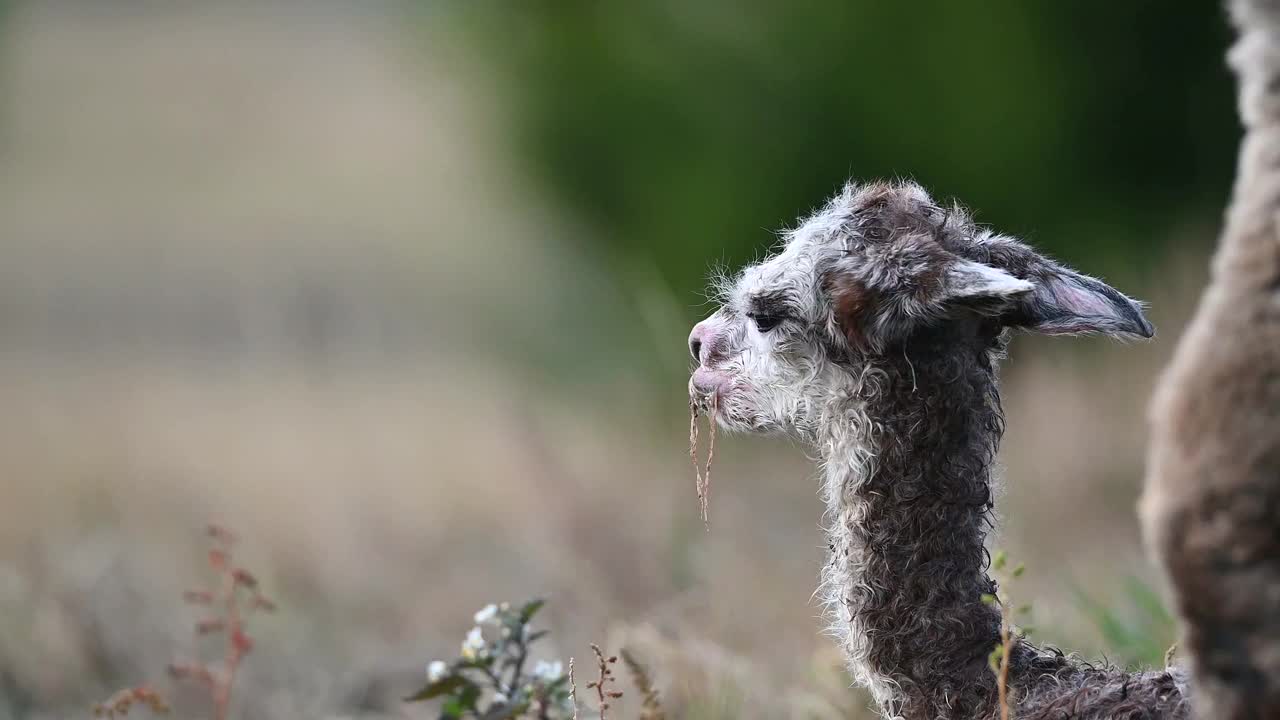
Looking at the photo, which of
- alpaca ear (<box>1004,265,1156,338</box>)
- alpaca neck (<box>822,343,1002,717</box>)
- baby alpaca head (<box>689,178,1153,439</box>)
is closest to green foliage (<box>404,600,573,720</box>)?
alpaca neck (<box>822,343,1002,717</box>)

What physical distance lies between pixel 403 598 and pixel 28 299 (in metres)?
15.1

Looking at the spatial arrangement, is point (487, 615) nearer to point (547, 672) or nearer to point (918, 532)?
point (547, 672)

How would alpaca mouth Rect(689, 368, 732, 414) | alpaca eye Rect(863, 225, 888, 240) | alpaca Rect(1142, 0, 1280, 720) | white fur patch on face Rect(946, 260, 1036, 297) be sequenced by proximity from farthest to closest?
1. alpaca mouth Rect(689, 368, 732, 414)
2. alpaca eye Rect(863, 225, 888, 240)
3. white fur patch on face Rect(946, 260, 1036, 297)
4. alpaca Rect(1142, 0, 1280, 720)

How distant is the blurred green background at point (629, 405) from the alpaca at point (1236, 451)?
191 centimetres

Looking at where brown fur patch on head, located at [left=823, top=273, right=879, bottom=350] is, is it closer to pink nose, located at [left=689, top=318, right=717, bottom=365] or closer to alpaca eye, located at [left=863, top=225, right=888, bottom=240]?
alpaca eye, located at [left=863, top=225, right=888, bottom=240]

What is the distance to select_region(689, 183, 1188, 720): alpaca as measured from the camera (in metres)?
2.55

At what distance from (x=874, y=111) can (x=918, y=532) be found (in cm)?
643

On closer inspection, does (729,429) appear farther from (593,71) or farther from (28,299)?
(28,299)

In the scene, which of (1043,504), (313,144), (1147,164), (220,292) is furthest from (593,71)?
(313,144)

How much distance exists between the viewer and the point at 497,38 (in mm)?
10125

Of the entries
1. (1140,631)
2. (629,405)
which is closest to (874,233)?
(1140,631)

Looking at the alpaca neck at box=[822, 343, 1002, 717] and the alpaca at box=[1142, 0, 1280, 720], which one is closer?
the alpaca at box=[1142, 0, 1280, 720]

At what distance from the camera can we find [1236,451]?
1682mm

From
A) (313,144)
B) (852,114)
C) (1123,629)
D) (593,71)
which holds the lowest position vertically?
(1123,629)
